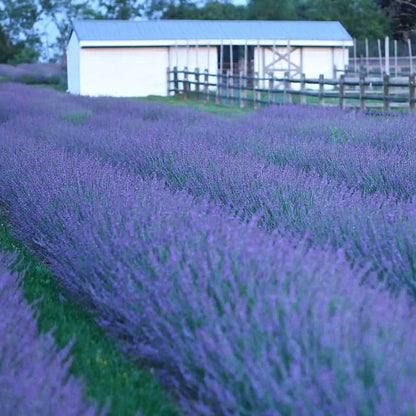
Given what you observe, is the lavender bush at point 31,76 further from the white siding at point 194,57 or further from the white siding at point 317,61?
the white siding at point 317,61

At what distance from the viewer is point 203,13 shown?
53.7 metres

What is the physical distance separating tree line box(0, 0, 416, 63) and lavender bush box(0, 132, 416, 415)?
35.7m

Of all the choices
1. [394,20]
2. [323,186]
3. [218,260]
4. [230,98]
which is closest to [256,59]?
[230,98]

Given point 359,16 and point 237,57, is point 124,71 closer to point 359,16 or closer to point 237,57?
point 237,57

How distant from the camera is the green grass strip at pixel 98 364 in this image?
10.6 ft

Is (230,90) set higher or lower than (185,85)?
lower

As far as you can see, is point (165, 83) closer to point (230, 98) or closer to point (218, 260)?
point (230, 98)

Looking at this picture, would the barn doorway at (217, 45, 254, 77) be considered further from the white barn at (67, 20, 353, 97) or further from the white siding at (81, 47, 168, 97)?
the white siding at (81, 47, 168, 97)

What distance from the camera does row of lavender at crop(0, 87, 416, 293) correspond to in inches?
173

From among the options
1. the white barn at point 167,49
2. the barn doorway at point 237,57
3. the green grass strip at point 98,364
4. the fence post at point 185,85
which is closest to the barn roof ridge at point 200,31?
the white barn at point 167,49

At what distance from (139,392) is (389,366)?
117 centimetres

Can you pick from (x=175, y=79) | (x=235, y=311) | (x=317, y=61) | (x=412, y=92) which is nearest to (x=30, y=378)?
(x=235, y=311)

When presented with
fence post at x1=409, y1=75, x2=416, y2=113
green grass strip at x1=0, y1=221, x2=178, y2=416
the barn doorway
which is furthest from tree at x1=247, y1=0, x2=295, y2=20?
green grass strip at x1=0, y1=221, x2=178, y2=416

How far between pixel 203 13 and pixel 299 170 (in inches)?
1909
